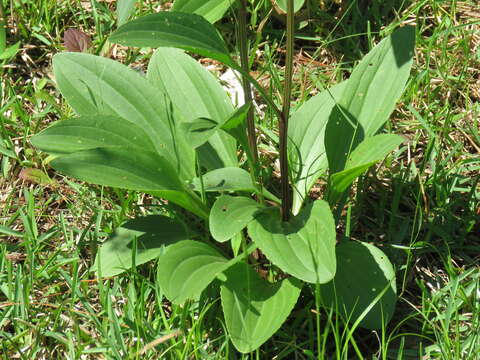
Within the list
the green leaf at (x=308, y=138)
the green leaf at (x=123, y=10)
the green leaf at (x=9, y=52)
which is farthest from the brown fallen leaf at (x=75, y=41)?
the green leaf at (x=308, y=138)

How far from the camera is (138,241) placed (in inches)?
85.5

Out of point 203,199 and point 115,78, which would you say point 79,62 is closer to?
point 115,78

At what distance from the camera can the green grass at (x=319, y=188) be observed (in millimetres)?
2053

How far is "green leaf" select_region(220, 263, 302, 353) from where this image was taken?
6.07ft

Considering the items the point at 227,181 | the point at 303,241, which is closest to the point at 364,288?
the point at 303,241

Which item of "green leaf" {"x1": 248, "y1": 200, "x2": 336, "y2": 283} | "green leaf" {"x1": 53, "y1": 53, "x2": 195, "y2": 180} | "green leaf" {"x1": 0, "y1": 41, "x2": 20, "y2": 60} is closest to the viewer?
"green leaf" {"x1": 248, "y1": 200, "x2": 336, "y2": 283}

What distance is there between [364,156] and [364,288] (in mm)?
364

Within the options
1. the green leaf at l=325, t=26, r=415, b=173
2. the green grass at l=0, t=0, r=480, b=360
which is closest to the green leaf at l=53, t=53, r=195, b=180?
the green grass at l=0, t=0, r=480, b=360

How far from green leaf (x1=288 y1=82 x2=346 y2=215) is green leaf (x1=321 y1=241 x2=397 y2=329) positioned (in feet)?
1.04

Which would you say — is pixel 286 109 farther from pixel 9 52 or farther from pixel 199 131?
pixel 9 52

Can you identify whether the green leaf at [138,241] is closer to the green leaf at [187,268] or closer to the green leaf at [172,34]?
the green leaf at [187,268]

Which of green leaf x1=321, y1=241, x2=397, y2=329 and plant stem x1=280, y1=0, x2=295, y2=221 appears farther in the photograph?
green leaf x1=321, y1=241, x2=397, y2=329

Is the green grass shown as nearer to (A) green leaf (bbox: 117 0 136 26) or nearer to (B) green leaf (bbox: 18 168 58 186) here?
(B) green leaf (bbox: 18 168 58 186)

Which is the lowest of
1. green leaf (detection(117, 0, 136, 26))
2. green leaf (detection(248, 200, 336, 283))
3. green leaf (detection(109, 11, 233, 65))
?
green leaf (detection(248, 200, 336, 283))
